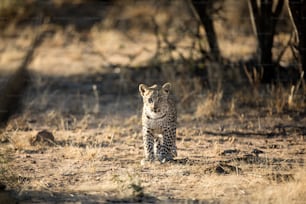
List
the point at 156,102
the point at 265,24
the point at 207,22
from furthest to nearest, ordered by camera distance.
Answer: the point at 207,22 → the point at 265,24 → the point at 156,102

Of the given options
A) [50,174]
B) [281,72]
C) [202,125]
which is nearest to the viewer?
[50,174]

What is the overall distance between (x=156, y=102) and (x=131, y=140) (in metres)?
1.49

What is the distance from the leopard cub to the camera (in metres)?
8.55

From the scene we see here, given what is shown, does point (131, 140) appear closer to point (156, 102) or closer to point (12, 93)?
point (156, 102)

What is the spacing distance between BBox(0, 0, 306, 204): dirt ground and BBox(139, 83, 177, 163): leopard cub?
0.22m

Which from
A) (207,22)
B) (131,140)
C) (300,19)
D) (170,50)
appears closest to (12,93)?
(131,140)

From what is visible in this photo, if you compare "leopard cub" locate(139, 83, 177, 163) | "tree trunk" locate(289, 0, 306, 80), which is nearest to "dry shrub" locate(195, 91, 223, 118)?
"tree trunk" locate(289, 0, 306, 80)

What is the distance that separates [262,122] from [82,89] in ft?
12.9

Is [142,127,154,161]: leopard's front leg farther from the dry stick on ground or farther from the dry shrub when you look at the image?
the dry shrub

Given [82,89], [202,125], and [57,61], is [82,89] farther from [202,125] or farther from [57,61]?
[202,125]

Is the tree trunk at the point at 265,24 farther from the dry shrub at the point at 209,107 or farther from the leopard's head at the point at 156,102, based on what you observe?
the leopard's head at the point at 156,102

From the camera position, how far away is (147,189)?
24.2 feet

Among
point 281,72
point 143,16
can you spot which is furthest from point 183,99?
point 143,16

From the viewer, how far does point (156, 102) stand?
855 cm
